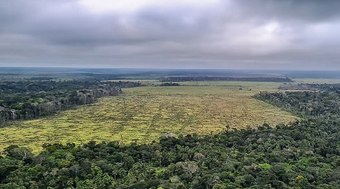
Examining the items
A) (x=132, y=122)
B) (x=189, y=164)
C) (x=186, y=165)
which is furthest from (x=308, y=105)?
(x=186, y=165)

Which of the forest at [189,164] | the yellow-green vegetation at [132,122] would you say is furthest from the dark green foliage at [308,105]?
the forest at [189,164]

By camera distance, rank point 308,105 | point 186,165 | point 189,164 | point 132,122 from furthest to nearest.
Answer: point 308,105
point 132,122
point 189,164
point 186,165

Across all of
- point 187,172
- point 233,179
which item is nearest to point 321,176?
point 233,179

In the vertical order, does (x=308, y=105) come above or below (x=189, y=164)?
below

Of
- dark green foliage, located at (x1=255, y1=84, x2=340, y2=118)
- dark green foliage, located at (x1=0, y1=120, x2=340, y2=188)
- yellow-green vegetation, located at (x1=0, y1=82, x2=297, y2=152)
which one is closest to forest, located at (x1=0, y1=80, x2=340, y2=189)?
dark green foliage, located at (x1=0, y1=120, x2=340, y2=188)

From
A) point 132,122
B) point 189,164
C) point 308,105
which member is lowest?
point 132,122

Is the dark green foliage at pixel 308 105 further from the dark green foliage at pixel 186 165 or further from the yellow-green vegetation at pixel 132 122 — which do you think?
the dark green foliage at pixel 186 165

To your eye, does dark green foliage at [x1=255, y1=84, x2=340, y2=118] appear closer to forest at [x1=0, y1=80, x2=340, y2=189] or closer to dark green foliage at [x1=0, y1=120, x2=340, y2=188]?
forest at [x1=0, y1=80, x2=340, y2=189]

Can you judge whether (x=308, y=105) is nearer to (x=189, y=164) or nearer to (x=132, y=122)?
(x=132, y=122)
